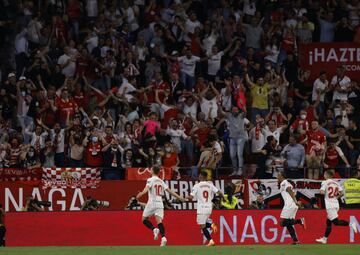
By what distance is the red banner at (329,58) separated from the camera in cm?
3444

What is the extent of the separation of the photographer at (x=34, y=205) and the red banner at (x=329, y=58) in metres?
9.89

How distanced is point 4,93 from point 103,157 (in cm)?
384

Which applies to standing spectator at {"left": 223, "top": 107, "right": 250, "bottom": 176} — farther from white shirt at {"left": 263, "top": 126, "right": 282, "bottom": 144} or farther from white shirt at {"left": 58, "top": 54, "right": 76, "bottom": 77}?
white shirt at {"left": 58, "top": 54, "right": 76, "bottom": 77}

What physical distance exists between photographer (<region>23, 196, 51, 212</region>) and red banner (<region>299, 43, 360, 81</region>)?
989 centimetres

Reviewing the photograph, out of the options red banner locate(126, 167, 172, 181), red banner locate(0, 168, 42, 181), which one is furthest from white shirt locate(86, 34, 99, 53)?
red banner locate(0, 168, 42, 181)

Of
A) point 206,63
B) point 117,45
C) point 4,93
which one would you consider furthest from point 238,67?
point 4,93

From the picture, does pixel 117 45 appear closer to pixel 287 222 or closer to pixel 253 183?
pixel 253 183

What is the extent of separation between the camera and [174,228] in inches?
1152

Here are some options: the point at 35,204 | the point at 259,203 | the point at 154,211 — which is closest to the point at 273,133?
the point at 259,203

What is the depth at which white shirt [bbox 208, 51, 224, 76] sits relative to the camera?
1342 inches

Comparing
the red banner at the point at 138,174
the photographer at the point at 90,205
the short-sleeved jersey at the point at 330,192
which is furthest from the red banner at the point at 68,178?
the short-sleeved jersey at the point at 330,192

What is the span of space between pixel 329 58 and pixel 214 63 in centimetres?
378

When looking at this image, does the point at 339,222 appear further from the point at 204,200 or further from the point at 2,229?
the point at 2,229

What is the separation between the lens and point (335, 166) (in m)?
31.3
